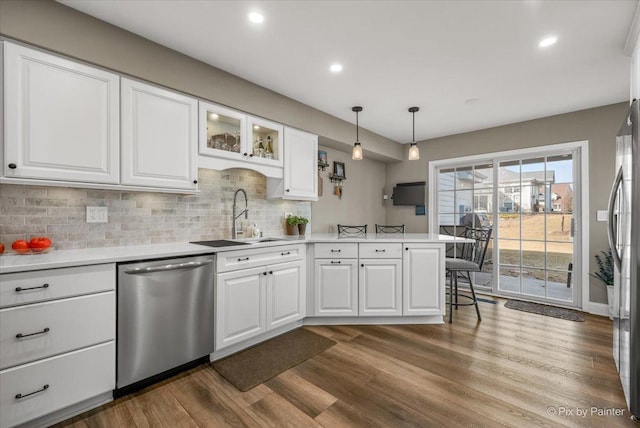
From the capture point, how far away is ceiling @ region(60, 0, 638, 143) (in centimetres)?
192

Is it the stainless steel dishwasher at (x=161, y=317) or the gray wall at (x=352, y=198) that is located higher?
the gray wall at (x=352, y=198)

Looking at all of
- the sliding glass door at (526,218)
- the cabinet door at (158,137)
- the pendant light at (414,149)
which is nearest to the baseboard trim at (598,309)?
the sliding glass door at (526,218)

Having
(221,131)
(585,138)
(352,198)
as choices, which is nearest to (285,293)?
(221,131)

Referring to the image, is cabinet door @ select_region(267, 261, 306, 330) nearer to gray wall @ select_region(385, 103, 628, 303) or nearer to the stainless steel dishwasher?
the stainless steel dishwasher

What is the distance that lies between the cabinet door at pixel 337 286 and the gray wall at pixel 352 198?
3.39ft

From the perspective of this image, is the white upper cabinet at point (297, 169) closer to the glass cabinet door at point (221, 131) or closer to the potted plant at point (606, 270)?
the glass cabinet door at point (221, 131)

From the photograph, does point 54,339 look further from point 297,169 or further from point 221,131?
point 297,169

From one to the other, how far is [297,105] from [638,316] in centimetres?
323

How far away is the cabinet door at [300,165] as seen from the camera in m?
3.28

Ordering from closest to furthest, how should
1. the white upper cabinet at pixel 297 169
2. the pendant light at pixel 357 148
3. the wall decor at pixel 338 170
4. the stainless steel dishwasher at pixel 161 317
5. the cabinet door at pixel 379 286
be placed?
the stainless steel dishwasher at pixel 161 317 < the cabinet door at pixel 379 286 < the white upper cabinet at pixel 297 169 < the pendant light at pixel 357 148 < the wall decor at pixel 338 170

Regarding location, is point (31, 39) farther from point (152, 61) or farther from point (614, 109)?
point (614, 109)

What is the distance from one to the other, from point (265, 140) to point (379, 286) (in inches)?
76.4

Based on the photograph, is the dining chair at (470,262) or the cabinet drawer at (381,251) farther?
the dining chair at (470,262)

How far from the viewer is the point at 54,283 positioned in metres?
1.63
